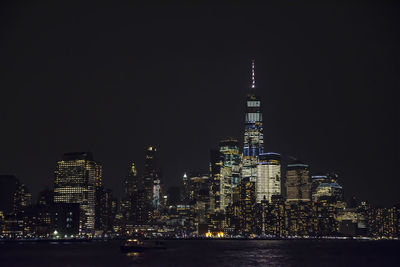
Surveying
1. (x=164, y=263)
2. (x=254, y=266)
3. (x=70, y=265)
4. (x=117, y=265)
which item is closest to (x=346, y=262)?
(x=254, y=266)

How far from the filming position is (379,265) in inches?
6142

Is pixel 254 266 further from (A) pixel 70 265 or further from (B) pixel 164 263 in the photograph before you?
(A) pixel 70 265

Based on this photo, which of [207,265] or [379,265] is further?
[379,265]

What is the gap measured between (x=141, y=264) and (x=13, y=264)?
99.2 ft

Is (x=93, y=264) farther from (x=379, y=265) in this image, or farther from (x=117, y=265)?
(x=379, y=265)

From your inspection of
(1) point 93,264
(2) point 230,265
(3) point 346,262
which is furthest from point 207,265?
(3) point 346,262

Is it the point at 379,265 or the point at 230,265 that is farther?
the point at 379,265

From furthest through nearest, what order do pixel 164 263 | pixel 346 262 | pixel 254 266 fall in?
1. pixel 346 262
2. pixel 164 263
3. pixel 254 266

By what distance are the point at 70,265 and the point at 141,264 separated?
54.5 feet

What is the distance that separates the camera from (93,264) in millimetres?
145250

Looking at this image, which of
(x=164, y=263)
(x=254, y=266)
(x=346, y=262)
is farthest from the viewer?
(x=346, y=262)

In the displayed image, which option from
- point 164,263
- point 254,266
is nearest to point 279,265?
point 254,266

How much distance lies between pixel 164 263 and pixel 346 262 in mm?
47672

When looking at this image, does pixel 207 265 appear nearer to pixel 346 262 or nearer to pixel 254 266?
pixel 254 266
